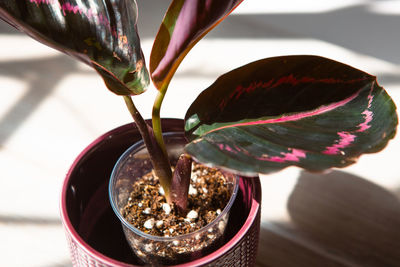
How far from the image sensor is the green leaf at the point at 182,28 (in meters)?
0.38

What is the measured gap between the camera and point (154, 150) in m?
0.52

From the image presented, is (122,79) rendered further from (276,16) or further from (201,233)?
(276,16)

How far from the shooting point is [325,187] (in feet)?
2.54

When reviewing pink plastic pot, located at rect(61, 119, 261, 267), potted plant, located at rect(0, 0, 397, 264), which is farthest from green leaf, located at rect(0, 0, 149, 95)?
pink plastic pot, located at rect(61, 119, 261, 267)

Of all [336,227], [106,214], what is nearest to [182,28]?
[106,214]

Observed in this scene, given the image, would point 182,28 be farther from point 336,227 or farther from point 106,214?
point 336,227

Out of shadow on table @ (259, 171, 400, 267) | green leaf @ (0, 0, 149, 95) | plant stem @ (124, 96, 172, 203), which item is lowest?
shadow on table @ (259, 171, 400, 267)

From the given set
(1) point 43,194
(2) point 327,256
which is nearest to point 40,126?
(1) point 43,194

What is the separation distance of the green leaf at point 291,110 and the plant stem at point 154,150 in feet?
0.13

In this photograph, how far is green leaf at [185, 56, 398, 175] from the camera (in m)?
0.44

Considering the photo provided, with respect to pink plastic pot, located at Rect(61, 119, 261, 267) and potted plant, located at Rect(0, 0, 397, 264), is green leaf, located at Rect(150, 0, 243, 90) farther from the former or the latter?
pink plastic pot, located at Rect(61, 119, 261, 267)

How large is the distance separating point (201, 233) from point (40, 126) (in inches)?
18.9

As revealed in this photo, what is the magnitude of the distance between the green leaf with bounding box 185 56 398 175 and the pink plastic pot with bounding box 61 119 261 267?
0.09 meters

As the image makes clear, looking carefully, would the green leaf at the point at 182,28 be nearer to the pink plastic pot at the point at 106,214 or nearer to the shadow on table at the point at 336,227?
the pink plastic pot at the point at 106,214
